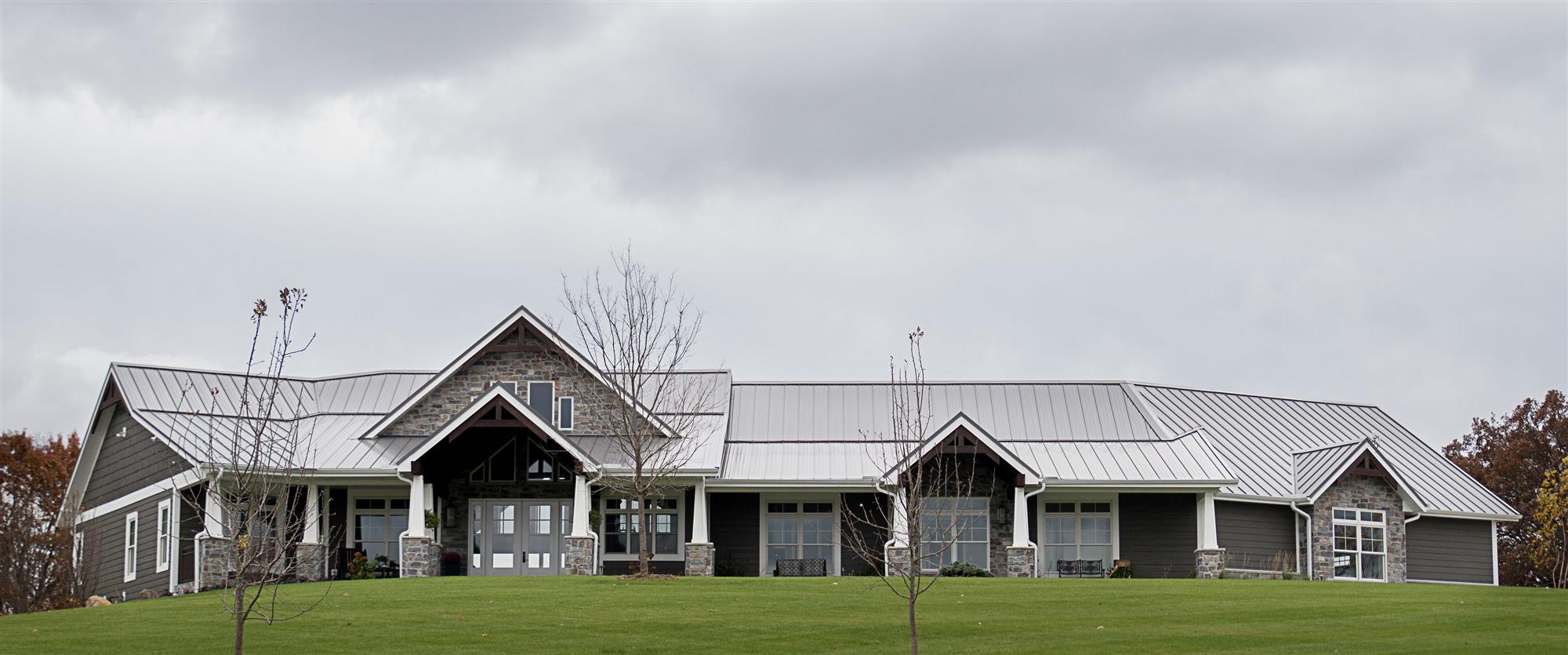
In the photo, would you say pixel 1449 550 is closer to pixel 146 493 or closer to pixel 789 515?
pixel 789 515

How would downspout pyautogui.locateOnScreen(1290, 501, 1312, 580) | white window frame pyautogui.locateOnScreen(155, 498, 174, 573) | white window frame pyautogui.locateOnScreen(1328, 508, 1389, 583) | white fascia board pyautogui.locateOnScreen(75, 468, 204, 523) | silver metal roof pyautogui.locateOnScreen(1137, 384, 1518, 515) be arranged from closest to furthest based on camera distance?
white fascia board pyautogui.locateOnScreen(75, 468, 204, 523), white window frame pyautogui.locateOnScreen(155, 498, 174, 573), downspout pyautogui.locateOnScreen(1290, 501, 1312, 580), white window frame pyautogui.locateOnScreen(1328, 508, 1389, 583), silver metal roof pyautogui.locateOnScreen(1137, 384, 1518, 515)

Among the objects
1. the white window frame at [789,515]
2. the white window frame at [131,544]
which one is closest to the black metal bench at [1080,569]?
the white window frame at [789,515]

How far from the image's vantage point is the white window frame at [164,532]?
31875 millimetres

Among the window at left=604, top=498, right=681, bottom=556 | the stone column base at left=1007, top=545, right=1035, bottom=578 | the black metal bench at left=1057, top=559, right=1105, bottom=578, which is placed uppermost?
the window at left=604, top=498, right=681, bottom=556

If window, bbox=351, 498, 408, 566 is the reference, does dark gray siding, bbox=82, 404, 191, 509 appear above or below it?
above

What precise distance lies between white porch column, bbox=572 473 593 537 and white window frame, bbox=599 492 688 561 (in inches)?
64.3

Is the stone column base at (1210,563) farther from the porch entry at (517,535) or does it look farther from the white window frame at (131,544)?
the white window frame at (131,544)

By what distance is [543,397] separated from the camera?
113ft

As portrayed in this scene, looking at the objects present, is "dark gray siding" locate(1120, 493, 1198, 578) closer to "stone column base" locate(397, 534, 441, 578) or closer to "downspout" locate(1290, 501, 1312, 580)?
"downspout" locate(1290, 501, 1312, 580)

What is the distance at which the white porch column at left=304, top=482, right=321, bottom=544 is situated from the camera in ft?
99.6

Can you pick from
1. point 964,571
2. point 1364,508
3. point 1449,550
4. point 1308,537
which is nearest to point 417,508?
point 964,571

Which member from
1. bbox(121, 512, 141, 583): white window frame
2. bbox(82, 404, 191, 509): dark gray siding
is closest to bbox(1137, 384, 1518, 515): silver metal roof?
bbox(82, 404, 191, 509): dark gray siding

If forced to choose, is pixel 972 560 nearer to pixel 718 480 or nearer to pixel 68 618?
pixel 718 480

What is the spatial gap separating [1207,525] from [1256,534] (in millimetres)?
2475
